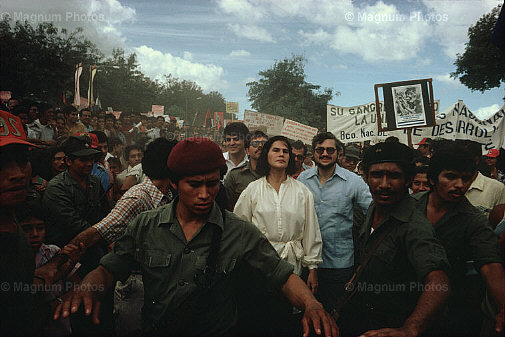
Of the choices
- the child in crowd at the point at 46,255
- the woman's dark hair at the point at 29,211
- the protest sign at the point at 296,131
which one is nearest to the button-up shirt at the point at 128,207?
the child in crowd at the point at 46,255

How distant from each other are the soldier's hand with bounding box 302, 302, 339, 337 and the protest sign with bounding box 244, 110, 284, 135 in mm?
12549

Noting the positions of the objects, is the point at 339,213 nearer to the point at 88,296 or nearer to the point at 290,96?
the point at 88,296

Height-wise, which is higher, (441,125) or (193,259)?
(441,125)

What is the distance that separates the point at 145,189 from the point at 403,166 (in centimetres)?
214

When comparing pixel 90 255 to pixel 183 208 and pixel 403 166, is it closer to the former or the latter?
pixel 183 208

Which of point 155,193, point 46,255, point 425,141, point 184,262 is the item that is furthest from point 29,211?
point 425,141

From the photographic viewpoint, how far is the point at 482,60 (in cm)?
2875

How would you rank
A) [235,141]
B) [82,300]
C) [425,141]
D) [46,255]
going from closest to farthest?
[82,300] < [46,255] < [235,141] < [425,141]

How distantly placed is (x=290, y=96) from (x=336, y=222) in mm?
43670

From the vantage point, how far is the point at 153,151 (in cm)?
313

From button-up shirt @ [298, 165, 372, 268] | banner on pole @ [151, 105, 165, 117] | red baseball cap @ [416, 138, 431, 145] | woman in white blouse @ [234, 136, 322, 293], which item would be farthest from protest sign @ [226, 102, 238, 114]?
woman in white blouse @ [234, 136, 322, 293]

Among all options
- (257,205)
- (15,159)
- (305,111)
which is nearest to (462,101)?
(257,205)

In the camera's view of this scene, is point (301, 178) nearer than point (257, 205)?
No

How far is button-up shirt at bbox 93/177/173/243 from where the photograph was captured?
280cm
